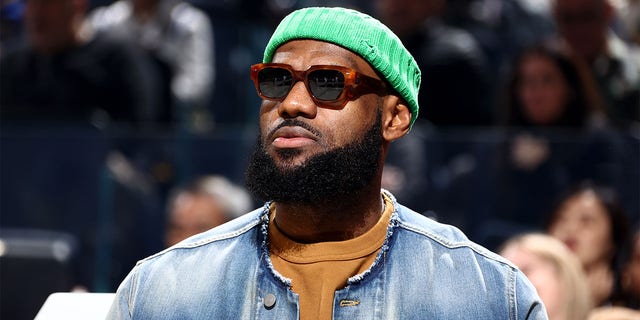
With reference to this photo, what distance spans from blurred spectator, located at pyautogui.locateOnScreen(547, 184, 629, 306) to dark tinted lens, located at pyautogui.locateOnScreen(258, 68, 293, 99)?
128 inches

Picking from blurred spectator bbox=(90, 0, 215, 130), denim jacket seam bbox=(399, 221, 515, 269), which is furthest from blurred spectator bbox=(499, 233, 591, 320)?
blurred spectator bbox=(90, 0, 215, 130)

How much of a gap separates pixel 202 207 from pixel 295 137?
10.0 ft

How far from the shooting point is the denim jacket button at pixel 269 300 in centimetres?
257

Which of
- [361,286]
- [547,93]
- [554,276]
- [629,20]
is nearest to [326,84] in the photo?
[361,286]

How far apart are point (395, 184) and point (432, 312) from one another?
3337 mm

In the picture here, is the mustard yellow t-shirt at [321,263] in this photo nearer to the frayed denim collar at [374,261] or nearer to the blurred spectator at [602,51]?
the frayed denim collar at [374,261]

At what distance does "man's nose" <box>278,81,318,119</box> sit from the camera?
262 cm

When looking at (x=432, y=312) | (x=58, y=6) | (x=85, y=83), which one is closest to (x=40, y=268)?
(x=85, y=83)

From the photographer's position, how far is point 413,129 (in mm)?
6035

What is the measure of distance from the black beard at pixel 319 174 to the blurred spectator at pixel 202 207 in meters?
2.92

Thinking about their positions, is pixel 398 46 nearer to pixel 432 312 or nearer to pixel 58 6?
pixel 432 312

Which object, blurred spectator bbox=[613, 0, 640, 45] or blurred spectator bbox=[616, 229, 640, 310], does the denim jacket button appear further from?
blurred spectator bbox=[613, 0, 640, 45]

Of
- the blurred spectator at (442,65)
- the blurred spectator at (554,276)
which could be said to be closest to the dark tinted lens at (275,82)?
the blurred spectator at (554,276)

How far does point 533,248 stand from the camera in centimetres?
494
